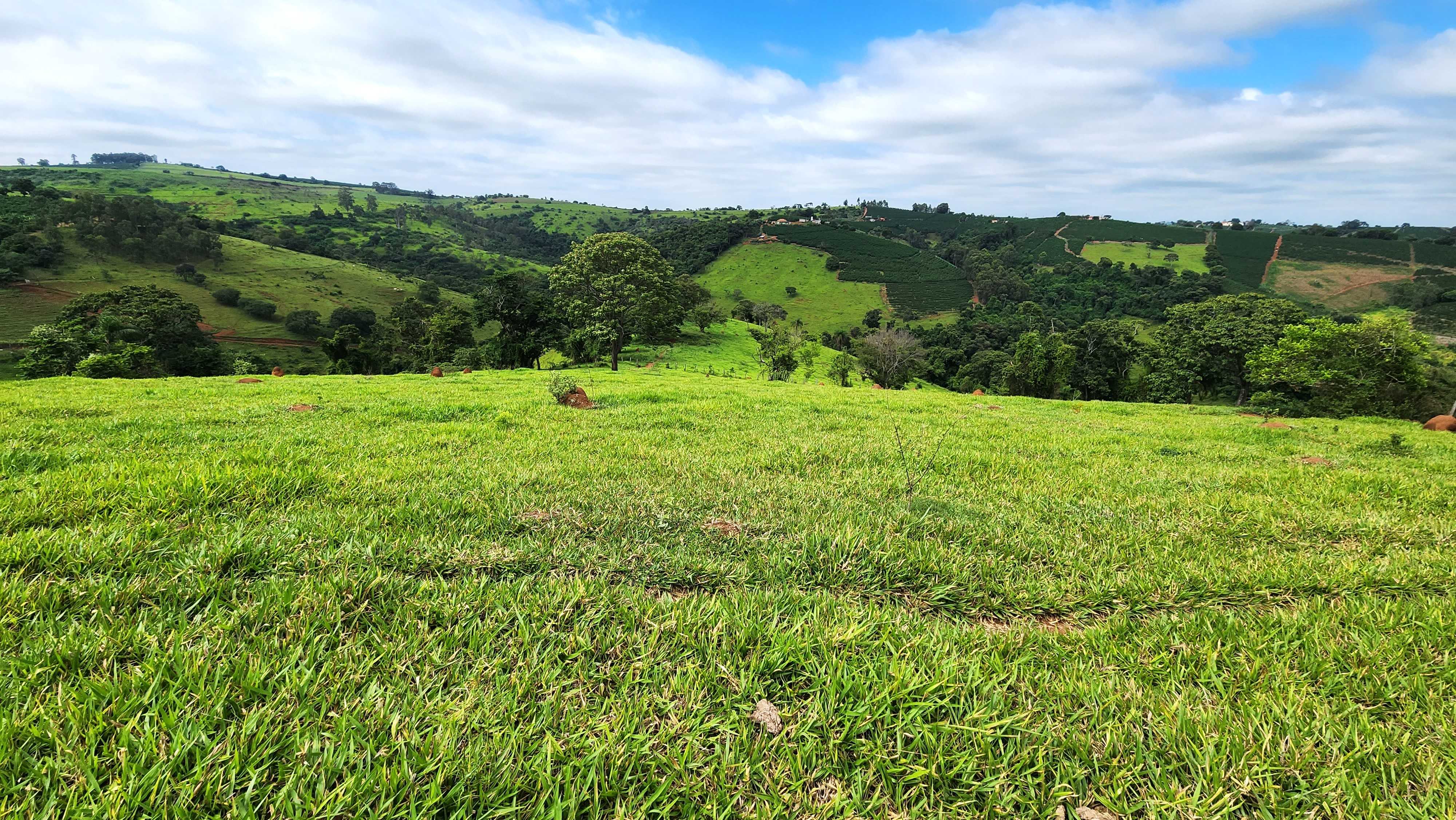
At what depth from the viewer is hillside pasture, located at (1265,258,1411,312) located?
104m

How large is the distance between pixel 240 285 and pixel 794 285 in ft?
381

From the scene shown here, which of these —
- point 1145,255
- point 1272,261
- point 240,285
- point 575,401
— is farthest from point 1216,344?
point 240,285

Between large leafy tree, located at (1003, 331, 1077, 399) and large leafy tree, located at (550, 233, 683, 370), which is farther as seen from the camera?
large leafy tree, located at (1003, 331, 1077, 399)

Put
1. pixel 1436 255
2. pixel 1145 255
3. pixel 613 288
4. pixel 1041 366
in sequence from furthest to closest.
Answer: pixel 1145 255 < pixel 1436 255 < pixel 1041 366 < pixel 613 288

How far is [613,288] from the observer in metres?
48.5

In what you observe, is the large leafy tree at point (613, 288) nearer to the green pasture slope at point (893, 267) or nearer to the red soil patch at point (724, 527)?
the red soil patch at point (724, 527)

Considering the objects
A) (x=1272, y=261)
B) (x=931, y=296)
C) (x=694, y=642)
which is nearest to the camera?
(x=694, y=642)

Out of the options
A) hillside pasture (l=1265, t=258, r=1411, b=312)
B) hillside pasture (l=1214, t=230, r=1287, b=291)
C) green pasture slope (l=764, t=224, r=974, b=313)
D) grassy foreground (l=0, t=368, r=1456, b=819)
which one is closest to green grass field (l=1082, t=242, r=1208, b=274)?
hillside pasture (l=1214, t=230, r=1287, b=291)

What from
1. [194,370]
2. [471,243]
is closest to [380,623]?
[194,370]

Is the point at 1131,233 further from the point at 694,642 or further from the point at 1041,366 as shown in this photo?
the point at 694,642

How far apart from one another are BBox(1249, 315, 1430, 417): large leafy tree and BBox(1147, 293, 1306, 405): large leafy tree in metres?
15.3

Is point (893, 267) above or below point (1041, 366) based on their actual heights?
above

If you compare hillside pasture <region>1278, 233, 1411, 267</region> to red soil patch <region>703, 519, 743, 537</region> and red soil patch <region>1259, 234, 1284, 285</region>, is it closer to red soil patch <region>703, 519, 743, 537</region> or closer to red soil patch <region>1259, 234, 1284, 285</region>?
red soil patch <region>1259, 234, 1284, 285</region>

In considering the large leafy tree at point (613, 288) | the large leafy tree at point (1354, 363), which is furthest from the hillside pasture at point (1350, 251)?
the large leafy tree at point (613, 288)
